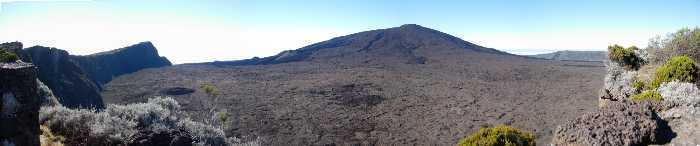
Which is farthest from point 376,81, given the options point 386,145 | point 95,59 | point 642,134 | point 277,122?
point 642,134

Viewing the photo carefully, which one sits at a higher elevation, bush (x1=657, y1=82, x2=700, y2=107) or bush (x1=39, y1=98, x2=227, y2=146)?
bush (x1=657, y1=82, x2=700, y2=107)

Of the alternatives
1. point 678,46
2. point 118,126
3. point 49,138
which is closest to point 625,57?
point 678,46

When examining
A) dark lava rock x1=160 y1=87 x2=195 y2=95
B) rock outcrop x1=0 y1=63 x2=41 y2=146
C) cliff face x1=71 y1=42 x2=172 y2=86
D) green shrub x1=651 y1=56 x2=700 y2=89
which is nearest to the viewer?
rock outcrop x1=0 y1=63 x2=41 y2=146

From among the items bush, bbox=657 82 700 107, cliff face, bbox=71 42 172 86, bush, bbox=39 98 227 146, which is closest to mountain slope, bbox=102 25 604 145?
cliff face, bbox=71 42 172 86

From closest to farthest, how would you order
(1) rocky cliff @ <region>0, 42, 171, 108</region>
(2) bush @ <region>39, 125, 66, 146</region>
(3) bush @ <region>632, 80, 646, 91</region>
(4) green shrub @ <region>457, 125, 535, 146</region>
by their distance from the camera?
1. (2) bush @ <region>39, 125, 66, 146</region>
2. (3) bush @ <region>632, 80, 646, 91</region>
3. (4) green shrub @ <region>457, 125, 535, 146</region>
4. (1) rocky cliff @ <region>0, 42, 171, 108</region>

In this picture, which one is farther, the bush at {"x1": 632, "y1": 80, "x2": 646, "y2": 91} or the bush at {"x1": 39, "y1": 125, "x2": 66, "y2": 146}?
the bush at {"x1": 632, "y1": 80, "x2": 646, "y2": 91}

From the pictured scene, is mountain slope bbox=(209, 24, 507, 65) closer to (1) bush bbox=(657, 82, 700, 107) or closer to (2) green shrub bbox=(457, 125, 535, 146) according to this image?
(2) green shrub bbox=(457, 125, 535, 146)

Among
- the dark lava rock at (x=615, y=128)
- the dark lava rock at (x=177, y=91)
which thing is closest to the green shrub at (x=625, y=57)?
the dark lava rock at (x=615, y=128)
